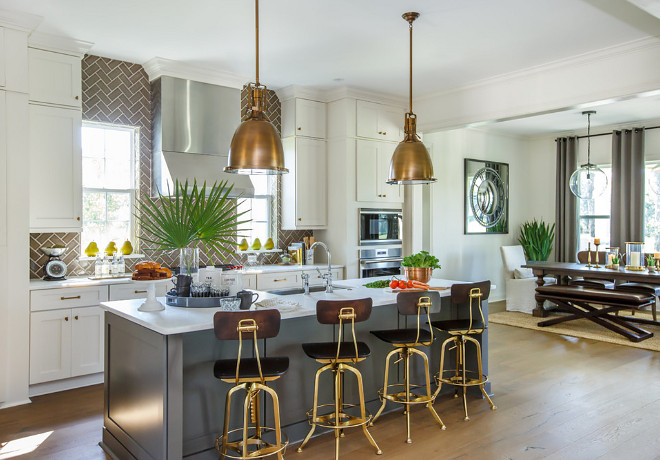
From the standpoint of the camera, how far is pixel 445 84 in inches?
227

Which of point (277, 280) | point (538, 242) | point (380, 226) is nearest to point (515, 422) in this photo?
point (277, 280)

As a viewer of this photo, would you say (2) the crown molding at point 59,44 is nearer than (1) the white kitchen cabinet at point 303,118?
Yes

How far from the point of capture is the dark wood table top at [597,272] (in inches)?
229

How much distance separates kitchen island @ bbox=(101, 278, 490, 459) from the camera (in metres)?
2.59

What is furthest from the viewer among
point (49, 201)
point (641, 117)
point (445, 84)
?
point (641, 117)

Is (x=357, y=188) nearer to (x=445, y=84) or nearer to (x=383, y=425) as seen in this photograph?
(x=445, y=84)

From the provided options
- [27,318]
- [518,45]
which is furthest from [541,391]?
[27,318]

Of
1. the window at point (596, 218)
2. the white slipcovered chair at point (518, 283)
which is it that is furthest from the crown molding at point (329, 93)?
the window at point (596, 218)

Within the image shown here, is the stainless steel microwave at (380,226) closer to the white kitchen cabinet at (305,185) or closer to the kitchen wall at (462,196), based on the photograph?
the kitchen wall at (462,196)

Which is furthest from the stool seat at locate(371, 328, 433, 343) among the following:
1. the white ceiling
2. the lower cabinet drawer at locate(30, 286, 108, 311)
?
the lower cabinet drawer at locate(30, 286, 108, 311)

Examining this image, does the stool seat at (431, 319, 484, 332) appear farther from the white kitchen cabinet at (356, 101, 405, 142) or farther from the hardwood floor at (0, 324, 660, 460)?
the white kitchen cabinet at (356, 101, 405, 142)

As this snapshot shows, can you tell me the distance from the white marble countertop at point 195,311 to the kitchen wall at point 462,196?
3.18 m

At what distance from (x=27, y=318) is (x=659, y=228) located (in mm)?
8198

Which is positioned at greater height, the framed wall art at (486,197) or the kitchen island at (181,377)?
the framed wall art at (486,197)
